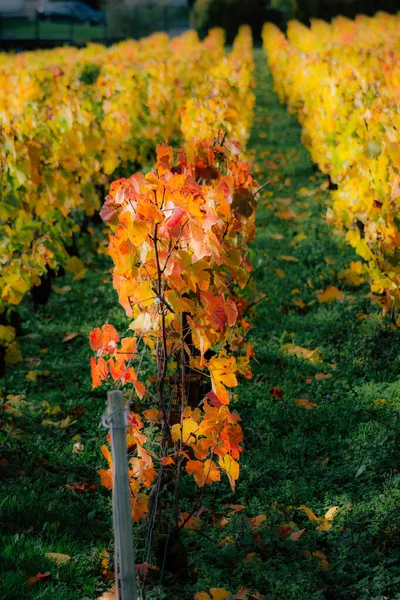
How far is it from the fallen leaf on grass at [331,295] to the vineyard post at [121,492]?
3880 mm

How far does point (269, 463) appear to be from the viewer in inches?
146

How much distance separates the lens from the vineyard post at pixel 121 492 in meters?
2.05

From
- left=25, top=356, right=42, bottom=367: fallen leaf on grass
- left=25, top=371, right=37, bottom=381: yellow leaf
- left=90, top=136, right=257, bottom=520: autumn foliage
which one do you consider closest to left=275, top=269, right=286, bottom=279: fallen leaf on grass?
left=25, top=356, right=42, bottom=367: fallen leaf on grass

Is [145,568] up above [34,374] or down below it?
below

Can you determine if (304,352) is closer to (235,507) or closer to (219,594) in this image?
(235,507)

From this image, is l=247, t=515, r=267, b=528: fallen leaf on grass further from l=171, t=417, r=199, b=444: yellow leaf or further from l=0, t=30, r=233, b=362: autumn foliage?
l=0, t=30, r=233, b=362: autumn foliage

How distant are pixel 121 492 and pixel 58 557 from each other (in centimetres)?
108

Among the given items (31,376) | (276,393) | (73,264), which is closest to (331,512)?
(276,393)

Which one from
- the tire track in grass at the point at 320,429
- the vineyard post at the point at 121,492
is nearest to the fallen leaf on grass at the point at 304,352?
the tire track in grass at the point at 320,429

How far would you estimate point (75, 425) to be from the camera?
4227 mm

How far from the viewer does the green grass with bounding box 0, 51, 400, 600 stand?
9.52 ft

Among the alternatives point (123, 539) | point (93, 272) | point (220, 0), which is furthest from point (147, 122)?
point (220, 0)

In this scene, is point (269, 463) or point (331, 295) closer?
point (269, 463)

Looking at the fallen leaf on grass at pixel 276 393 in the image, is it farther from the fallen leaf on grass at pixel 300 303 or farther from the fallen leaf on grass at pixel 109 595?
the fallen leaf on grass at pixel 109 595
